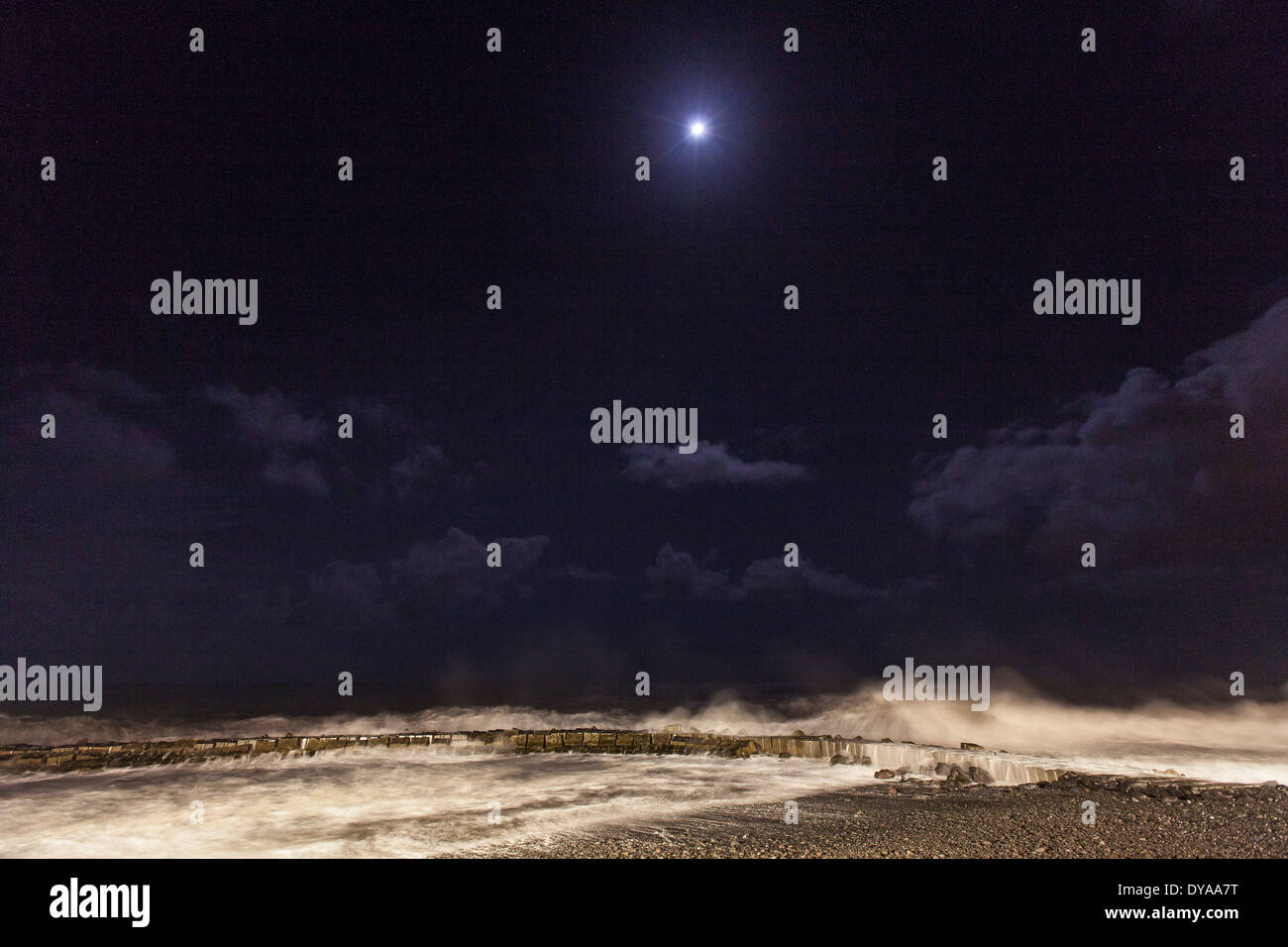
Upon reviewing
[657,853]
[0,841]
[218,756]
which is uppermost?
[657,853]

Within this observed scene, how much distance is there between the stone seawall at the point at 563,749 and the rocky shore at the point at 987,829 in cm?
399

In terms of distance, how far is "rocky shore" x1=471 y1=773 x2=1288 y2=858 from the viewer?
9797 millimetres

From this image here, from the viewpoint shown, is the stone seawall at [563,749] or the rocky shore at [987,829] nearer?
the rocky shore at [987,829]

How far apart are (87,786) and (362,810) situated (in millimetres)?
8584

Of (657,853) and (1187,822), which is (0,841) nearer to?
(657,853)

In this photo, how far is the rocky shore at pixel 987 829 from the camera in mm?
9797

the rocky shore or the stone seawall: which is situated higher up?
the rocky shore

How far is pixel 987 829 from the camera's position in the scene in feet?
36.3

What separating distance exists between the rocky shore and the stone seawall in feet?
13.1

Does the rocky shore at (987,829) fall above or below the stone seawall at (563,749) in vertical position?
above

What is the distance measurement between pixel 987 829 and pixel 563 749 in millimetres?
14018

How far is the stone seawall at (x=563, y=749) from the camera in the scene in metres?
18.8
